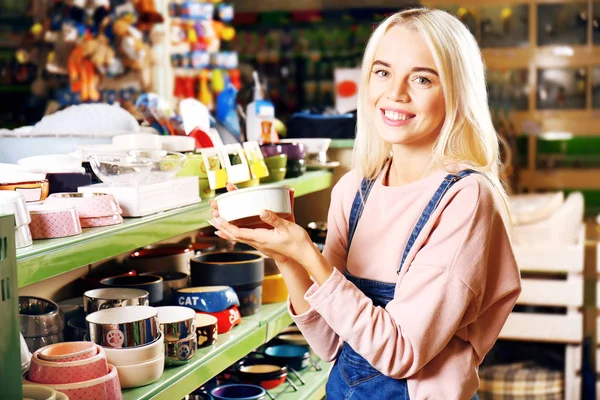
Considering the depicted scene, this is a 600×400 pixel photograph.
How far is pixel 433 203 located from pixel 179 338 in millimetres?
670

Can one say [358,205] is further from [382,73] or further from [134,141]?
[134,141]

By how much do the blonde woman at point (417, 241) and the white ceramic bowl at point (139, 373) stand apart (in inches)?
12.8

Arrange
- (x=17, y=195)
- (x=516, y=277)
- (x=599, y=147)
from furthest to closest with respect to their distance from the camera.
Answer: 1. (x=599, y=147)
2. (x=516, y=277)
3. (x=17, y=195)

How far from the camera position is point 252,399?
237 centimetres

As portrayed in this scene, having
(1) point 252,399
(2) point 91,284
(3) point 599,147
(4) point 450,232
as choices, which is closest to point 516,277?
(4) point 450,232

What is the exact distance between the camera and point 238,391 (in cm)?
248

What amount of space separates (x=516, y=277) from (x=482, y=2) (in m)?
4.06

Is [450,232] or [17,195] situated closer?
[17,195]

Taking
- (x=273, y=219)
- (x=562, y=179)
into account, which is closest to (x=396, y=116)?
(x=273, y=219)

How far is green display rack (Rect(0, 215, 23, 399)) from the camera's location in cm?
129

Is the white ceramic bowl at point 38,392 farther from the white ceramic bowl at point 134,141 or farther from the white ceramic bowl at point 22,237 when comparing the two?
the white ceramic bowl at point 134,141

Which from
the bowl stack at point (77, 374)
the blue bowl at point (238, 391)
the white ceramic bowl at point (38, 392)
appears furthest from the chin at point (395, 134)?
the blue bowl at point (238, 391)

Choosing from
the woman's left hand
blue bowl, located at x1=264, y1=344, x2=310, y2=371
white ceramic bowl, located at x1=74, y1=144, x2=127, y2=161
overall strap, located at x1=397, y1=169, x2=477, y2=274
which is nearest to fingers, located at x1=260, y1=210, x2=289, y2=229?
the woman's left hand

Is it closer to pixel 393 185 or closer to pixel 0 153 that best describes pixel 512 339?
pixel 393 185
